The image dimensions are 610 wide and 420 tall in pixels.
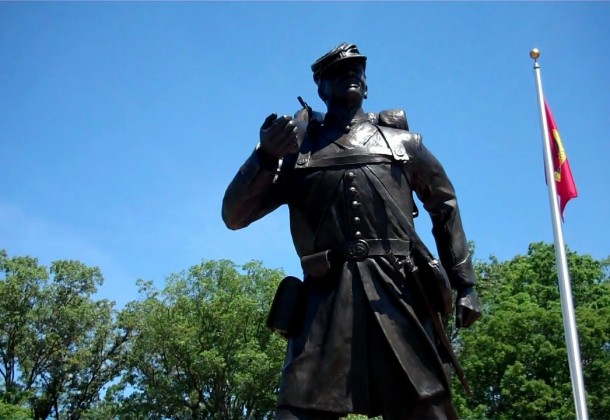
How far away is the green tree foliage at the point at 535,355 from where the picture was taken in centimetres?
2491

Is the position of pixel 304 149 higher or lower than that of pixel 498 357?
lower

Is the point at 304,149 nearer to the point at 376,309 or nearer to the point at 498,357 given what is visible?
the point at 376,309

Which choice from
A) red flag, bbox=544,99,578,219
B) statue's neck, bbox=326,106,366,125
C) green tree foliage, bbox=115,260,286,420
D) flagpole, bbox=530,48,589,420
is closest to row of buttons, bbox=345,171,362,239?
statue's neck, bbox=326,106,366,125

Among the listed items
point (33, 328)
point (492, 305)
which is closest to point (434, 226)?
point (492, 305)

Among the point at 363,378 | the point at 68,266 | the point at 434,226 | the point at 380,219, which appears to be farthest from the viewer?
the point at 68,266

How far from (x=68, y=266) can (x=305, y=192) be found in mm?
33629

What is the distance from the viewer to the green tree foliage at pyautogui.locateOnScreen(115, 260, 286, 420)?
102 ft

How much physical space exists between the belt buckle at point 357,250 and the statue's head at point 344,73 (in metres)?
0.97

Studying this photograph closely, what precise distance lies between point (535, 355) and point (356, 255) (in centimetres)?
2314

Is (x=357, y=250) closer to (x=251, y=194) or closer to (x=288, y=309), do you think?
(x=288, y=309)

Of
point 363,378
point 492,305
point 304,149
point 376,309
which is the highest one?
point 492,305

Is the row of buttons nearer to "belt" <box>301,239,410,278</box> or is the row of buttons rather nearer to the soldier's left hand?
"belt" <box>301,239,410,278</box>

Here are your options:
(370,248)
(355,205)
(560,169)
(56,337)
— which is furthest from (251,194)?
(56,337)

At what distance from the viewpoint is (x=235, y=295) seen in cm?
3309
